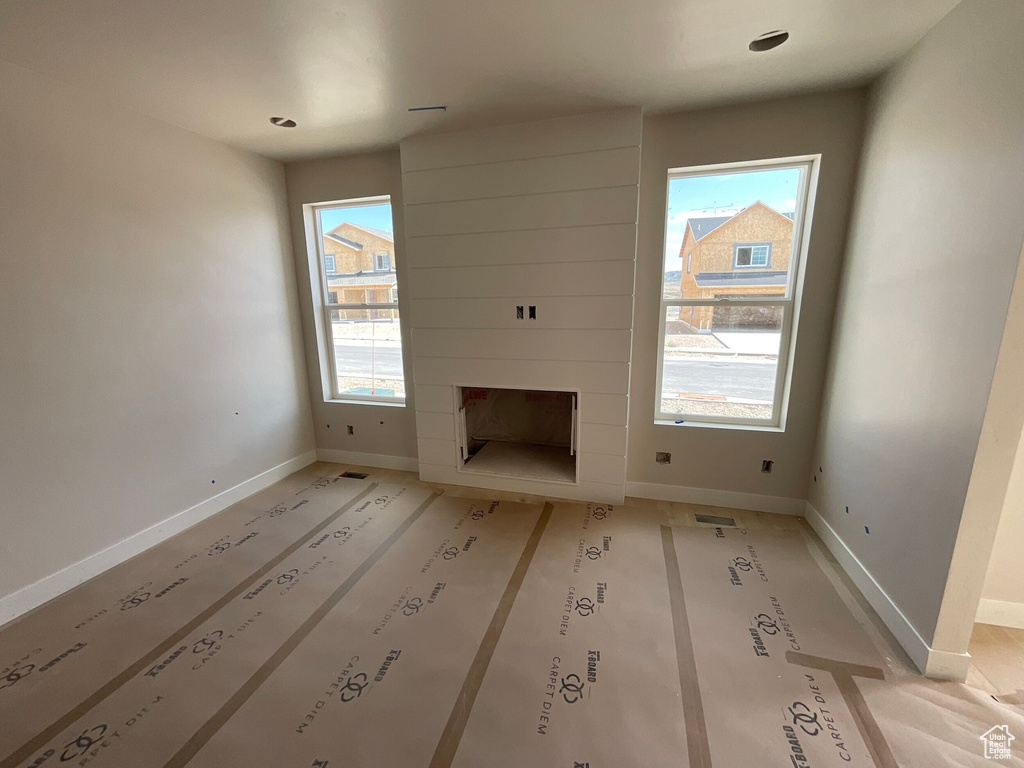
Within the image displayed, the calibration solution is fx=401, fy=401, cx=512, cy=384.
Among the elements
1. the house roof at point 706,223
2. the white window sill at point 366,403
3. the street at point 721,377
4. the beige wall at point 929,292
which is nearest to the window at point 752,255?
the house roof at point 706,223

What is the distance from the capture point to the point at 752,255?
8.80 feet

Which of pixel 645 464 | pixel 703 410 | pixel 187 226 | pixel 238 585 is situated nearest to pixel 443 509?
pixel 238 585

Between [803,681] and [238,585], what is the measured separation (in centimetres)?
270

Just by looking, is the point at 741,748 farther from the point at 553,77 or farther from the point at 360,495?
the point at 553,77

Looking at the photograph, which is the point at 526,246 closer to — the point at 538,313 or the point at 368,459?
the point at 538,313

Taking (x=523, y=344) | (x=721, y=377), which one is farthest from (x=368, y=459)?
(x=721, y=377)

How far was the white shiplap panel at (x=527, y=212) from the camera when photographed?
2.58 metres

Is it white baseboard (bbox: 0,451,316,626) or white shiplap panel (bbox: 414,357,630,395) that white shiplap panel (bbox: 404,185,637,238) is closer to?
white shiplap panel (bbox: 414,357,630,395)

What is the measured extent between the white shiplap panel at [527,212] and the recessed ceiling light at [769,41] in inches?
32.3

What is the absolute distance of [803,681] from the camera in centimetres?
158

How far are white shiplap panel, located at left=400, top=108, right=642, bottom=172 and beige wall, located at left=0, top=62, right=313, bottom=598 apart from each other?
4.68ft

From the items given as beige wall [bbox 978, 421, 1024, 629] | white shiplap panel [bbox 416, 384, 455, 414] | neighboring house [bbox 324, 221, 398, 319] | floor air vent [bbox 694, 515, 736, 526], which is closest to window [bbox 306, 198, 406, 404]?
neighboring house [bbox 324, 221, 398, 319]

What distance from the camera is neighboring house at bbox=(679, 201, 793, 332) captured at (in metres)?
2.64

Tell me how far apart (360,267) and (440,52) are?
6.58ft
